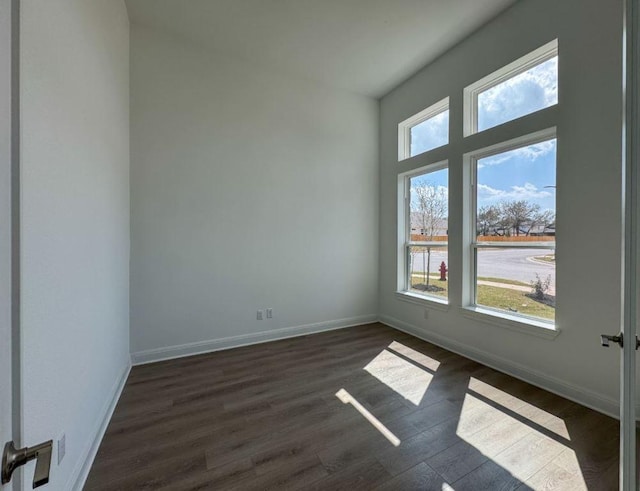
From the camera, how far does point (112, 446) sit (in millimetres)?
1814

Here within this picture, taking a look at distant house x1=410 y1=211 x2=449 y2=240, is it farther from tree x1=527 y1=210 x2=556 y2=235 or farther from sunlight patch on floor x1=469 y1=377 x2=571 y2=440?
sunlight patch on floor x1=469 y1=377 x2=571 y2=440

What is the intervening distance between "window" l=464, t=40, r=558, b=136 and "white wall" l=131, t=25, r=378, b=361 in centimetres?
156

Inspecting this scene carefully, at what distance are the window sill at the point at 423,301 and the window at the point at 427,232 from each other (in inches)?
3.4

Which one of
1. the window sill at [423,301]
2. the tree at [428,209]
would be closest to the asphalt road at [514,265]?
the window sill at [423,301]

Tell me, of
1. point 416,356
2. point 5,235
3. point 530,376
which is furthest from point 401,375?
point 5,235

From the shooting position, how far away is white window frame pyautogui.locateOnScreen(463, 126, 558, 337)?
8.50 ft

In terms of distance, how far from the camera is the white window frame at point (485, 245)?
2.59 metres

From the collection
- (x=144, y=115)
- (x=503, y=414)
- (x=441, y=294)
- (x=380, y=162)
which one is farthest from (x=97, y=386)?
(x=380, y=162)

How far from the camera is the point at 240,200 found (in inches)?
136

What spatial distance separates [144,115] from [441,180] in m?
3.48

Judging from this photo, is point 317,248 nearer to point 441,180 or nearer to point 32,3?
point 441,180

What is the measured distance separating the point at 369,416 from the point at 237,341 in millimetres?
1917

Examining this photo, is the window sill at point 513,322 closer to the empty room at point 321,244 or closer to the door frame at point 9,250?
the empty room at point 321,244

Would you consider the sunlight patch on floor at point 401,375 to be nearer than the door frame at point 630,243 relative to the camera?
No
